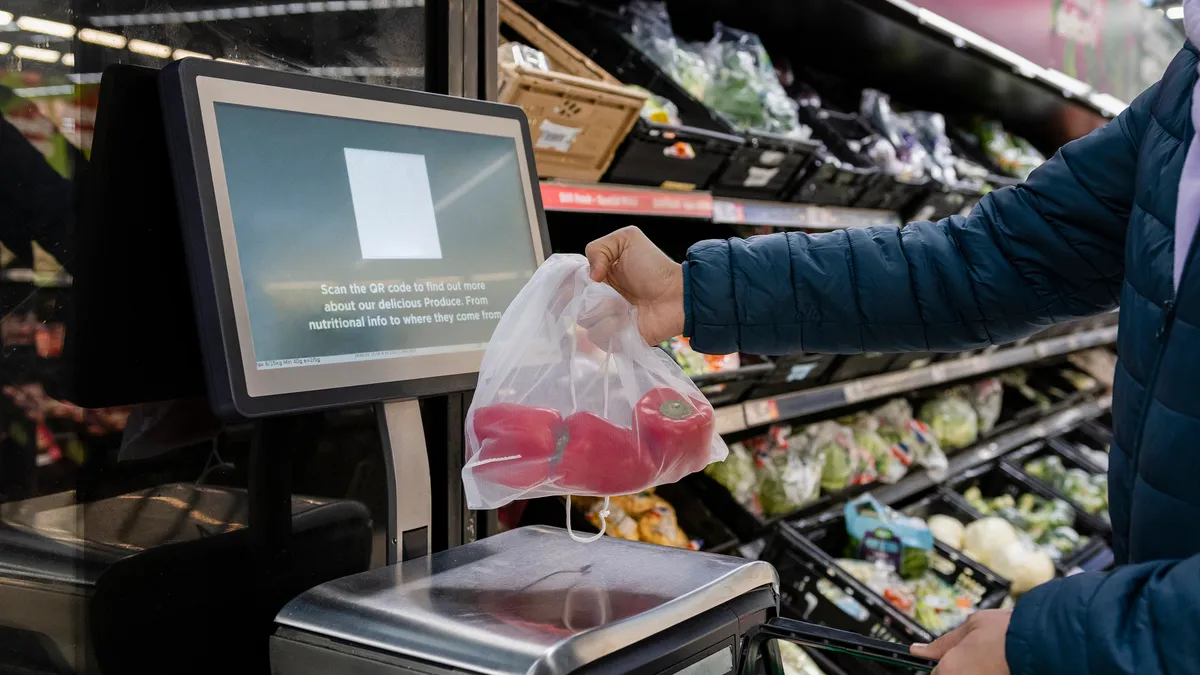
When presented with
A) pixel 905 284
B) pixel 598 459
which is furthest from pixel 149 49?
pixel 905 284

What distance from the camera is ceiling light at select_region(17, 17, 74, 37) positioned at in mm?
1021

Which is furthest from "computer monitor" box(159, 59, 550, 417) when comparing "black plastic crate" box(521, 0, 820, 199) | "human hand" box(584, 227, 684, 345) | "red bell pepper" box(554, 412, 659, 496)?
"black plastic crate" box(521, 0, 820, 199)

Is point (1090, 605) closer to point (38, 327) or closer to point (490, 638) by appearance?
point (490, 638)

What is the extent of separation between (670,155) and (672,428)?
1.15 m

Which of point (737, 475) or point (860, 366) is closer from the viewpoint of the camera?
point (737, 475)

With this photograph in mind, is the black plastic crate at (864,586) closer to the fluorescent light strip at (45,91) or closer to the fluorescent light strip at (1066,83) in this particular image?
the fluorescent light strip at (1066,83)

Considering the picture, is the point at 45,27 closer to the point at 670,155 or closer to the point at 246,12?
the point at 246,12

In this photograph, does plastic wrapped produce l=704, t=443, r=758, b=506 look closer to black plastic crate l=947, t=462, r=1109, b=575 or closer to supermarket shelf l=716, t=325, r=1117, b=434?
supermarket shelf l=716, t=325, r=1117, b=434

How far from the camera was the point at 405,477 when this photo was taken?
1165 mm

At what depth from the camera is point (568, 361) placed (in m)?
1.07

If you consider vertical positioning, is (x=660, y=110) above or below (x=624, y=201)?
above

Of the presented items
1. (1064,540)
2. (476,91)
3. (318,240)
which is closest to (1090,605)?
(318,240)

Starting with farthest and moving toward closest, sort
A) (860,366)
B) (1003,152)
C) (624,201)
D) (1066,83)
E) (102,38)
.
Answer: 1. (1003,152)
2. (1066,83)
3. (860,366)
4. (624,201)
5. (102,38)

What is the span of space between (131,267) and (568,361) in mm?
506
